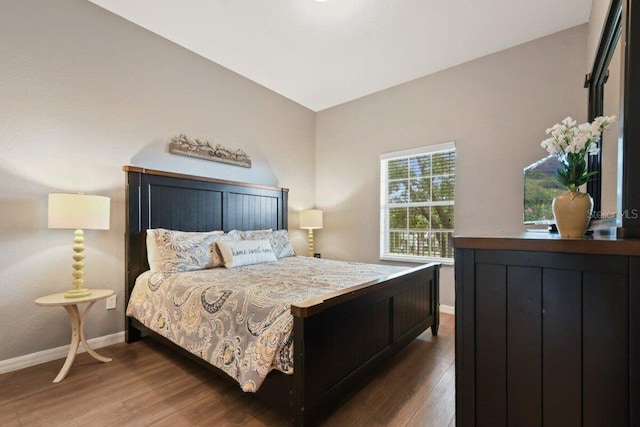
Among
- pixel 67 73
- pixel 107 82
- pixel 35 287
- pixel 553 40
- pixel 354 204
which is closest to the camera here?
pixel 35 287

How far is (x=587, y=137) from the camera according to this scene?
111 cm

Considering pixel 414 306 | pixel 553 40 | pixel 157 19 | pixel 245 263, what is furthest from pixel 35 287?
pixel 553 40

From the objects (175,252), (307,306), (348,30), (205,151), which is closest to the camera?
(307,306)

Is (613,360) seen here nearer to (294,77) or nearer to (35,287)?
(35,287)

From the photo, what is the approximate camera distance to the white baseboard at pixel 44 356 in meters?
2.14

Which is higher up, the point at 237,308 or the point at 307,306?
the point at 307,306

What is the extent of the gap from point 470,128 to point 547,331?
2936 mm

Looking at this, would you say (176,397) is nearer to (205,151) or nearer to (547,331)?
(547,331)

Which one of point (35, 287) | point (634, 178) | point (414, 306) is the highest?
point (634, 178)

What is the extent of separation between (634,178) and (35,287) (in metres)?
3.61

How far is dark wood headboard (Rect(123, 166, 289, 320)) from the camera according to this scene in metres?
2.70

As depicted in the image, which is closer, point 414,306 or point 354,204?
point 414,306

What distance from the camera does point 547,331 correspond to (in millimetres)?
1017

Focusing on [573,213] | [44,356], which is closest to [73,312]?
[44,356]
